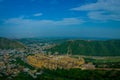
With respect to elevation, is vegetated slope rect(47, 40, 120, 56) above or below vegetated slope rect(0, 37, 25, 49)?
below

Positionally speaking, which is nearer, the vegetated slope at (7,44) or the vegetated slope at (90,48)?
the vegetated slope at (90,48)

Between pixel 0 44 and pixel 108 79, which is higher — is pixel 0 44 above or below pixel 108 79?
above

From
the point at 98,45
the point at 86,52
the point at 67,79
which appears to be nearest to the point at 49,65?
the point at 67,79

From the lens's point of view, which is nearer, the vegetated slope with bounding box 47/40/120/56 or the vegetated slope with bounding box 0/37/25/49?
the vegetated slope with bounding box 47/40/120/56

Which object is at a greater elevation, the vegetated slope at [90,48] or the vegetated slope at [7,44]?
the vegetated slope at [7,44]

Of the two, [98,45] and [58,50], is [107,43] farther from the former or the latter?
[58,50]

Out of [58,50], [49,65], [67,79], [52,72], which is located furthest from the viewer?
[58,50]

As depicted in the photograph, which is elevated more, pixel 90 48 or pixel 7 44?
pixel 7 44

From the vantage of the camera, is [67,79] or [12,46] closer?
[67,79]
